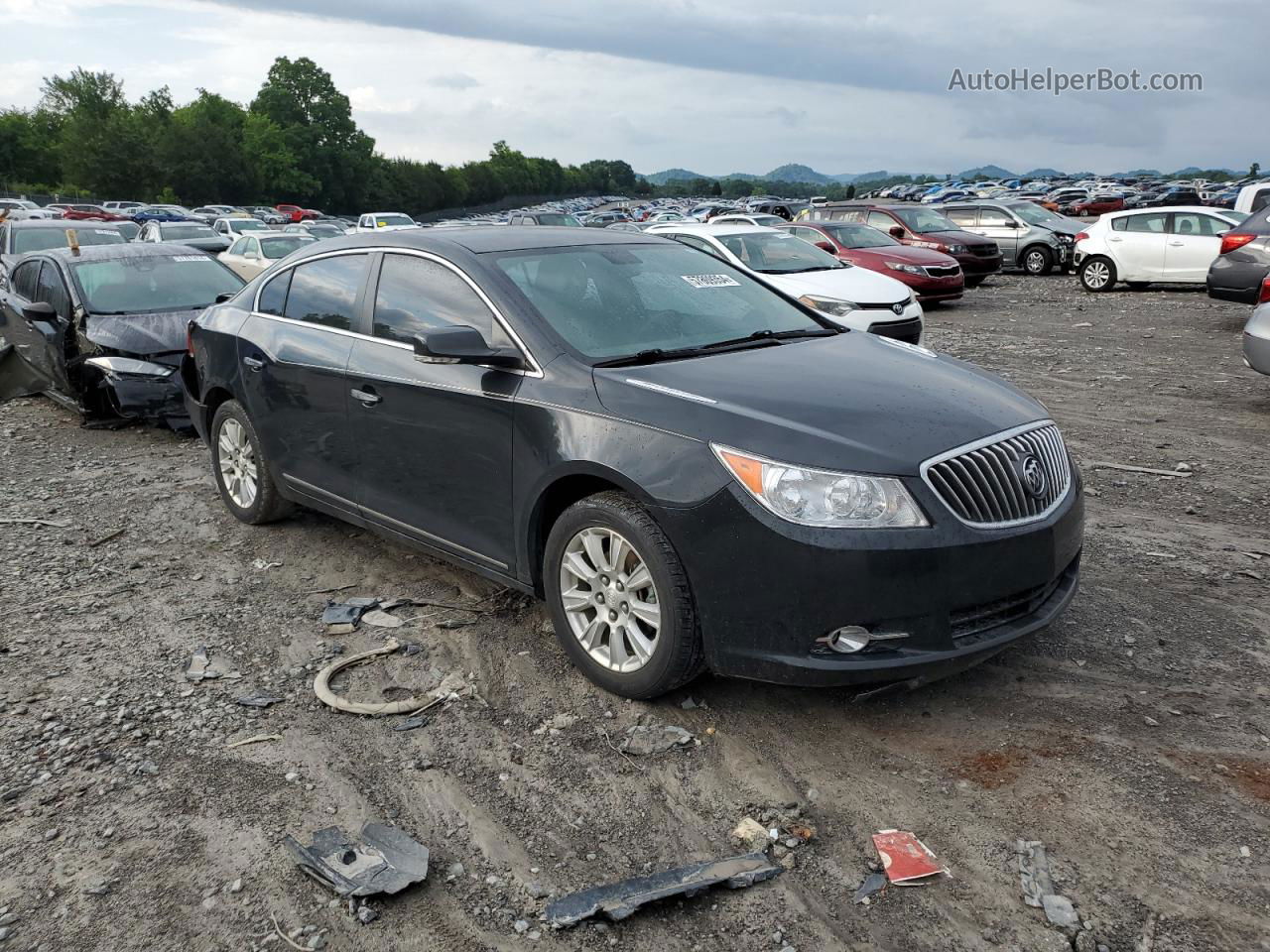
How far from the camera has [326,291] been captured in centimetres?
525

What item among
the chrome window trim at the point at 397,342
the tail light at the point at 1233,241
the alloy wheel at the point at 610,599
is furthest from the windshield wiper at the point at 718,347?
the tail light at the point at 1233,241

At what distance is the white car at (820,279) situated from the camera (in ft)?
37.1

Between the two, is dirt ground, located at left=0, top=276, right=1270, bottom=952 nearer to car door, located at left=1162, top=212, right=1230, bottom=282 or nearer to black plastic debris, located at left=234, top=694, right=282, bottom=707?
black plastic debris, located at left=234, top=694, right=282, bottom=707

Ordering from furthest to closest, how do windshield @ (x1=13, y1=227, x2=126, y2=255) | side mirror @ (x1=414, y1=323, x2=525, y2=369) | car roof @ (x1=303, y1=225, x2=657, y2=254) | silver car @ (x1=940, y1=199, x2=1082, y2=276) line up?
silver car @ (x1=940, y1=199, x2=1082, y2=276) → windshield @ (x1=13, y1=227, x2=126, y2=255) → car roof @ (x1=303, y1=225, x2=657, y2=254) → side mirror @ (x1=414, y1=323, x2=525, y2=369)

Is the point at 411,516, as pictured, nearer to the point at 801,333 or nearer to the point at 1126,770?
the point at 801,333

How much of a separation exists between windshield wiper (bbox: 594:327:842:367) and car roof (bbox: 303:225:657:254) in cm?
89

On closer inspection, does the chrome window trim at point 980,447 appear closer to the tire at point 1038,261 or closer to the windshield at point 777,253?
the windshield at point 777,253

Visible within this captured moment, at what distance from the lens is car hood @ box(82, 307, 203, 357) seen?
860cm

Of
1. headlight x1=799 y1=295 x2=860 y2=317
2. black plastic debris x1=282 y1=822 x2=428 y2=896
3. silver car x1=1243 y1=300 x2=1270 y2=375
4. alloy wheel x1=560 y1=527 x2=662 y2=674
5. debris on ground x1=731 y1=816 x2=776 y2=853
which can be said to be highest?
headlight x1=799 y1=295 x2=860 y2=317

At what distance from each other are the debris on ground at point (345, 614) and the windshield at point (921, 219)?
17.3 m

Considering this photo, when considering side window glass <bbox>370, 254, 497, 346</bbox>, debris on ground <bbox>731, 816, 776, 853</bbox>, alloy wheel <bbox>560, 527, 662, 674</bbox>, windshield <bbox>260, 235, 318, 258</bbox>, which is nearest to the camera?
debris on ground <bbox>731, 816, 776, 853</bbox>

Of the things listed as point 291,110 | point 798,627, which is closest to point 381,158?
point 291,110

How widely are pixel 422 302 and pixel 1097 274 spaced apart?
60.3ft

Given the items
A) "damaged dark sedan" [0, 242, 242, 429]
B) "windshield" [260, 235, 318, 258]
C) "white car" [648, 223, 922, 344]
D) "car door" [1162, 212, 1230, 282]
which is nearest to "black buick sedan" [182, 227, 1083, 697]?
"damaged dark sedan" [0, 242, 242, 429]
